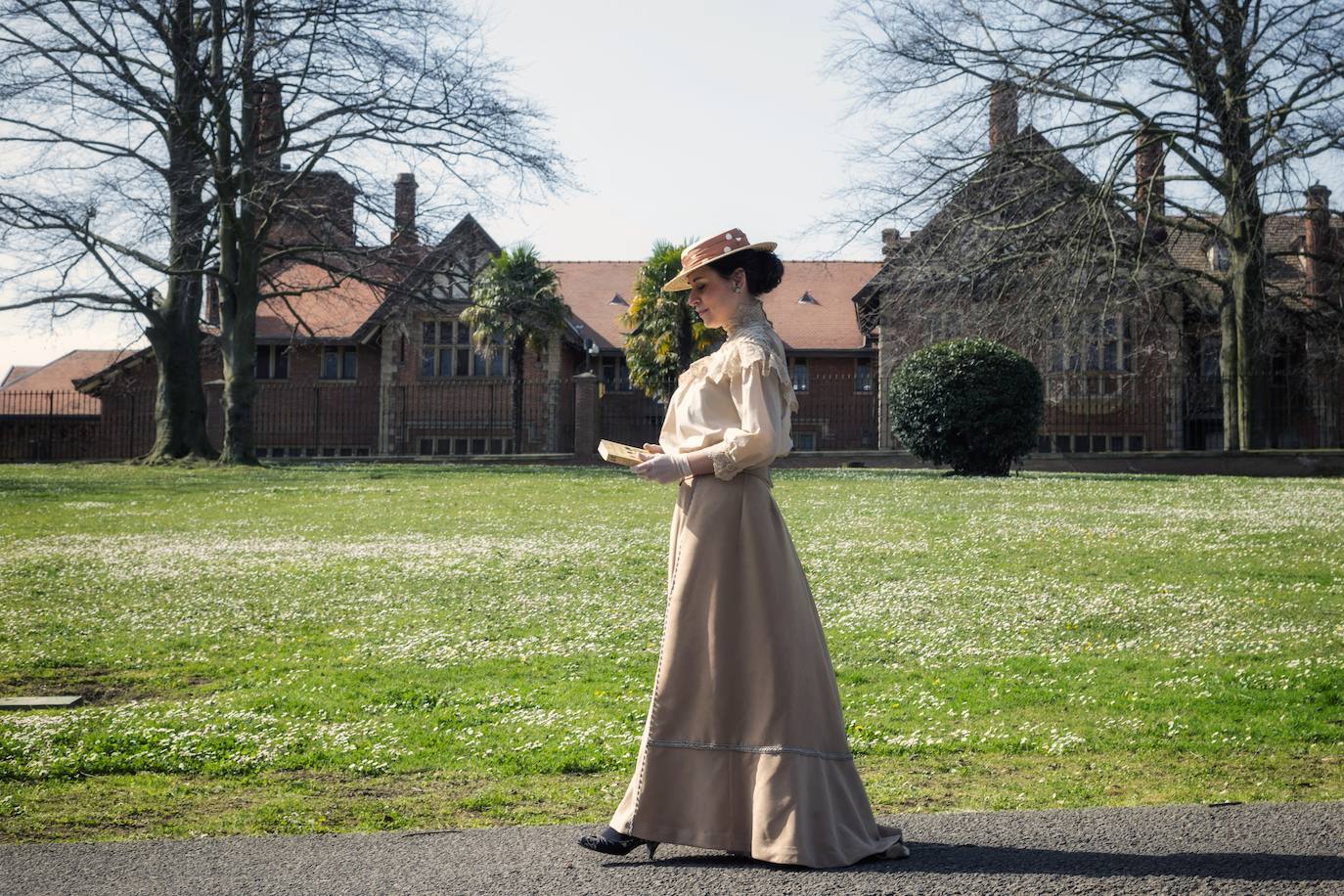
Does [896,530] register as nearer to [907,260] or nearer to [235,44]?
[907,260]

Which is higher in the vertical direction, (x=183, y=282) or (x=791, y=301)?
(x=791, y=301)

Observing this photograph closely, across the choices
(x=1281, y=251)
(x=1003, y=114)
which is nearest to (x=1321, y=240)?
(x=1281, y=251)

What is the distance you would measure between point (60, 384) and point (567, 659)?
5812cm

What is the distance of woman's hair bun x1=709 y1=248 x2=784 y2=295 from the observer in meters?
4.54

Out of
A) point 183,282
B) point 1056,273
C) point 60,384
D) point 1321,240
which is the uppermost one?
point 1321,240

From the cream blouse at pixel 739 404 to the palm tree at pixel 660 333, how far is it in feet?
117

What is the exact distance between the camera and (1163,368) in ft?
124

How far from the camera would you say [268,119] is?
30.8 metres

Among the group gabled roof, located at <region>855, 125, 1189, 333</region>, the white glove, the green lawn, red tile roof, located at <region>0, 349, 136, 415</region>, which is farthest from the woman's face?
red tile roof, located at <region>0, 349, 136, 415</region>

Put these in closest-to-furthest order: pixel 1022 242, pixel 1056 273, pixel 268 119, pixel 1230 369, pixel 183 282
Result: pixel 1056 273 → pixel 1022 242 → pixel 1230 369 → pixel 268 119 → pixel 183 282

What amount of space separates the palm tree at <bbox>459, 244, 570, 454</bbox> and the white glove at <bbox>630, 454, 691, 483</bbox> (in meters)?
34.5

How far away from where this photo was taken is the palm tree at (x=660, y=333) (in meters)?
41.5

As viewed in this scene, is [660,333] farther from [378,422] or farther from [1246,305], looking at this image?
[1246,305]

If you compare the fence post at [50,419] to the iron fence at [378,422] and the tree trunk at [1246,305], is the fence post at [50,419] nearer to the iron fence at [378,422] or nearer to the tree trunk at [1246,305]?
the iron fence at [378,422]
